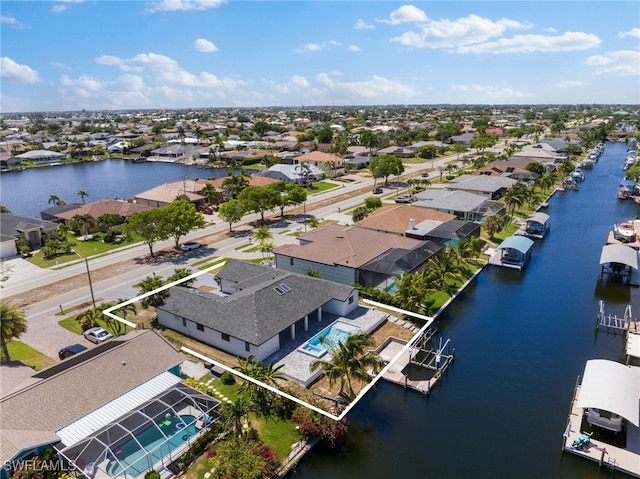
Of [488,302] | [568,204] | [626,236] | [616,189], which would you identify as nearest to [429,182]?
[568,204]

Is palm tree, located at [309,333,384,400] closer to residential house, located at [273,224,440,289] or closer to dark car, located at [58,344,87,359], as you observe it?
residential house, located at [273,224,440,289]

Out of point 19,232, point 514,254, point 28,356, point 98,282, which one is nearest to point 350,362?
point 28,356

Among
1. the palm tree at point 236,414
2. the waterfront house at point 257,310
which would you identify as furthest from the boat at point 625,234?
the palm tree at point 236,414

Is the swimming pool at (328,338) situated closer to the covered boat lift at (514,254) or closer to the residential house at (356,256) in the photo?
the residential house at (356,256)

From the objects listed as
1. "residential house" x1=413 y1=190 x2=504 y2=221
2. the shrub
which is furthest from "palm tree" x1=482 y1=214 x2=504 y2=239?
the shrub

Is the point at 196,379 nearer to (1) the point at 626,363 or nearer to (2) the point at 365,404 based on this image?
(2) the point at 365,404
